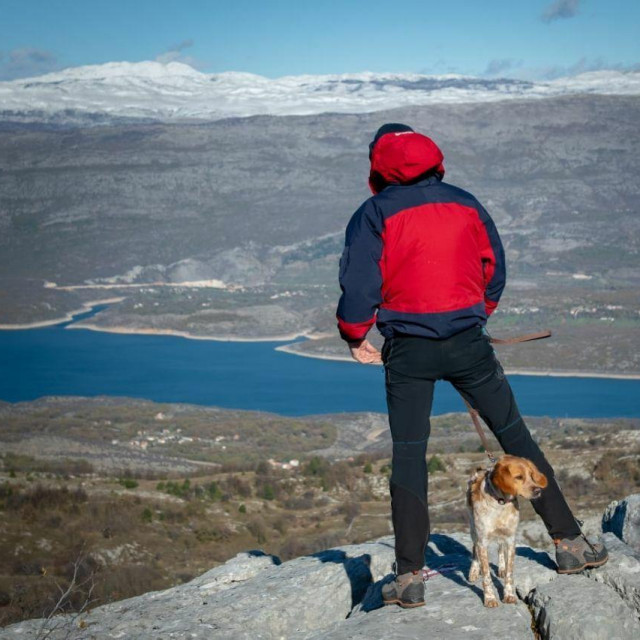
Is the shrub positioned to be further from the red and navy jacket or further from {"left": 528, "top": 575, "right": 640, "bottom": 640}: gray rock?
the red and navy jacket

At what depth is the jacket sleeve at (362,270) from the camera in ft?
12.6

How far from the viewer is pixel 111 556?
13.0 m

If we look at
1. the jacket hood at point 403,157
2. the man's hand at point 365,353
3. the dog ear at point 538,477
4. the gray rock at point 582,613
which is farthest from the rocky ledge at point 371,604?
Result: the jacket hood at point 403,157

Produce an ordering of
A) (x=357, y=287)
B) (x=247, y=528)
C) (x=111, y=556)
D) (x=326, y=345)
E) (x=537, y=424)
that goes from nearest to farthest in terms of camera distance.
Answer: (x=357, y=287)
(x=111, y=556)
(x=247, y=528)
(x=537, y=424)
(x=326, y=345)

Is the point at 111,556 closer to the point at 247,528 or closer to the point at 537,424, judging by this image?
the point at 247,528

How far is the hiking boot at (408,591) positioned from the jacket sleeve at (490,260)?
3.81ft

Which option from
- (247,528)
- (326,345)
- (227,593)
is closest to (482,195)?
(326,345)

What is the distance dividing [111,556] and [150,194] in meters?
144

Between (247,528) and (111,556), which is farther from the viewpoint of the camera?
(247,528)

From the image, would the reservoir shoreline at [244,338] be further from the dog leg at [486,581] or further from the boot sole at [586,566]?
the dog leg at [486,581]

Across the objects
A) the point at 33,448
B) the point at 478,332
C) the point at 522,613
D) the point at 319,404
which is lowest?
the point at 319,404

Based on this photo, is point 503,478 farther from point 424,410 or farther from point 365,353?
point 365,353

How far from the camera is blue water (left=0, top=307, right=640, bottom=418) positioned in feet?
210

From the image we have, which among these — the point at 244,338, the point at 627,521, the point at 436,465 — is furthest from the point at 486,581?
the point at 244,338
